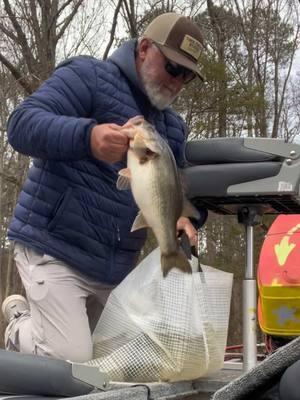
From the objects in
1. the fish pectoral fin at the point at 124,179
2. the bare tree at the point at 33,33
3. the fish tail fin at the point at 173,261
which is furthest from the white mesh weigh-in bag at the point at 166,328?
the bare tree at the point at 33,33

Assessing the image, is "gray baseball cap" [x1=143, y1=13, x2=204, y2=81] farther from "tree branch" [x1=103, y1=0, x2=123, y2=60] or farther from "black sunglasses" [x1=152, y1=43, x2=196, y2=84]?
"tree branch" [x1=103, y1=0, x2=123, y2=60]

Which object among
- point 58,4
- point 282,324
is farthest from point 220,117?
point 282,324

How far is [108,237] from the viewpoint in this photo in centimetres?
294

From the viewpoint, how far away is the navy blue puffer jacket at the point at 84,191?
9.27 feet

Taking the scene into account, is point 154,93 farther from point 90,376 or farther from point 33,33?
point 33,33

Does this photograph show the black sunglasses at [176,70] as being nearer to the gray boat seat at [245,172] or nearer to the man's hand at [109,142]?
the gray boat seat at [245,172]

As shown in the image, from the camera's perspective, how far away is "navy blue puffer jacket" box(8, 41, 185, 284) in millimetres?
2826

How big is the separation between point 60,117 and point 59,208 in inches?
18.1

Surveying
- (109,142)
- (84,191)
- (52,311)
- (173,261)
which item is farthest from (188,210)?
(52,311)

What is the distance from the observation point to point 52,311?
2.72 metres

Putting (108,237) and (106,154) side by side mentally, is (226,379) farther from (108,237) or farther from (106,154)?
(106,154)

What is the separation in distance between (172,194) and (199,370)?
2.38 feet

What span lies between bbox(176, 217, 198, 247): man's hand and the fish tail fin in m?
0.24

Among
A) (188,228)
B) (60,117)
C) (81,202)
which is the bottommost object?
(188,228)
